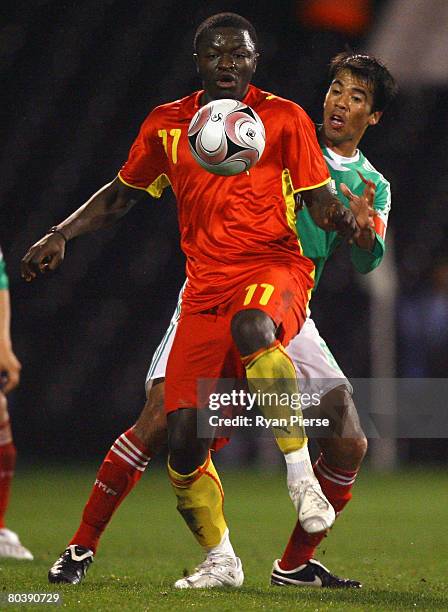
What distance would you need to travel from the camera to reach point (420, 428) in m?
10.3

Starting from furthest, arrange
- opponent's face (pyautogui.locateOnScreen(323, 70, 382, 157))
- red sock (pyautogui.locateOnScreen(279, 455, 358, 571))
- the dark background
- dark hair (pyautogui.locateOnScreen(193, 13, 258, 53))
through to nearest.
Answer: the dark background
opponent's face (pyautogui.locateOnScreen(323, 70, 382, 157))
red sock (pyautogui.locateOnScreen(279, 455, 358, 571))
dark hair (pyautogui.locateOnScreen(193, 13, 258, 53))

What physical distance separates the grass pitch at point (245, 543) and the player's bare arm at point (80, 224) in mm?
Answer: 1169

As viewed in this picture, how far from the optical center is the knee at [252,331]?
13.3 feet

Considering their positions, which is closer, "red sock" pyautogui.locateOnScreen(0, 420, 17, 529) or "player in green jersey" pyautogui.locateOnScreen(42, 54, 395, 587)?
"player in green jersey" pyautogui.locateOnScreen(42, 54, 395, 587)

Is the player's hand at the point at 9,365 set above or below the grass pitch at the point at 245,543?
above

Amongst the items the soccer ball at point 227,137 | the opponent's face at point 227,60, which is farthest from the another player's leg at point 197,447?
the opponent's face at point 227,60

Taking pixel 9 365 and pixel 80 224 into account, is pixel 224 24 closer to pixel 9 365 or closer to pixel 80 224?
pixel 80 224

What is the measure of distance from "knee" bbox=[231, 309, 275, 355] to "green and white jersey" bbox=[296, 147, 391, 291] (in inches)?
28.3

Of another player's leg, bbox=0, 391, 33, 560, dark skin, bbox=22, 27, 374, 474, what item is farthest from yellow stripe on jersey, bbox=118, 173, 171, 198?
another player's leg, bbox=0, 391, 33, 560

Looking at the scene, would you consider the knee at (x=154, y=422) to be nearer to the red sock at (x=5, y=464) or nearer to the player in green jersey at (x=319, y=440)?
the player in green jersey at (x=319, y=440)

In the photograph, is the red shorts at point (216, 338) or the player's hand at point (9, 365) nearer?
the red shorts at point (216, 338)

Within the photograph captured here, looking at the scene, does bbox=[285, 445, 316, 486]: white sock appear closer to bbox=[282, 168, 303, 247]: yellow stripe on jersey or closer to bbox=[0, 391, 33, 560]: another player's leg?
bbox=[282, 168, 303, 247]: yellow stripe on jersey

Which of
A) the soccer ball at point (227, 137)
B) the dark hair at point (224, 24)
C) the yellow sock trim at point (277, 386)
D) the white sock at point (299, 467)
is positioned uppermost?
the dark hair at point (224, 24)

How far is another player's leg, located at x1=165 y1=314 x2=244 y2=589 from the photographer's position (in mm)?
4363
